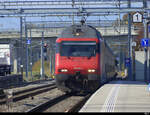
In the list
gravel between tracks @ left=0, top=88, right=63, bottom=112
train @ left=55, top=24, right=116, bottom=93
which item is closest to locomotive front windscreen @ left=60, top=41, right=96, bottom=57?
train @ left=55, top=24, right=116, bottom=93

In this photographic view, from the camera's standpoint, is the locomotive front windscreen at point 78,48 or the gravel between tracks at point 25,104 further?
the locomotive front windscreen at point 78,48

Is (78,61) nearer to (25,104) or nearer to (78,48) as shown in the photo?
(78,48)

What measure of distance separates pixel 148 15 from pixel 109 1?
3.48 m

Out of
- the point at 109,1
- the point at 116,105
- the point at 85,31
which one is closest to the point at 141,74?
the point at 109,1

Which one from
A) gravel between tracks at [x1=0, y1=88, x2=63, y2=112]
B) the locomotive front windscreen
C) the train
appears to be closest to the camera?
gravel between tracks at [x1=0, y1=88, x2=63, y2=112]

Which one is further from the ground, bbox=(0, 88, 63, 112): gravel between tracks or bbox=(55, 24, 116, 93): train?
bbox=(55, 24, 116, 93): train

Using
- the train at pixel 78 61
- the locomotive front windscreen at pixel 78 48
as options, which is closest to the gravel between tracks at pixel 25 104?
the train at pixel 78 61

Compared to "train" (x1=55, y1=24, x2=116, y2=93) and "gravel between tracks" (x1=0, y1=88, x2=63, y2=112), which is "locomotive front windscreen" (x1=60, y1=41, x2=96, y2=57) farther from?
"gravel between tracks" (x1=0, y1=88, x2=63, y2=112)

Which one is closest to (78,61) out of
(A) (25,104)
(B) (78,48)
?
(B) (78,48)

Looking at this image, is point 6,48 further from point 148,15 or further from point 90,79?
point 90,79

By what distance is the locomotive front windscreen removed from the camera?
2017 centimetres

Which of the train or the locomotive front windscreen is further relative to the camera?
the locomotive front windscreen

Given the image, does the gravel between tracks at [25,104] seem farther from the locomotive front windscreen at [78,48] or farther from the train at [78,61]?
the locomotive front windscreen at [78,48]

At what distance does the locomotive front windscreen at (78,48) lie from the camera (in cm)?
2017
